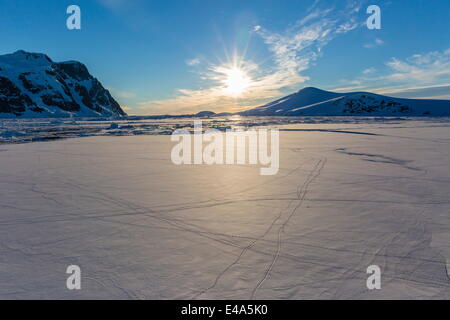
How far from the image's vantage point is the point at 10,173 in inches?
274

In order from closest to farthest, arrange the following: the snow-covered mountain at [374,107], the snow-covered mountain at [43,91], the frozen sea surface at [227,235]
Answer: the frozen sea surface at [227,235]
the snow-covered mountain at [374,107]
the snow-covered mountain at [43,91]

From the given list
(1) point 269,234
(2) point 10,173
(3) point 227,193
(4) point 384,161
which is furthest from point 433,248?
(2) point 10,173

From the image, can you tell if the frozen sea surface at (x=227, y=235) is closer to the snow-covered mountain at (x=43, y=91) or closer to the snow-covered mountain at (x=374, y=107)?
the snow-covered mountain at (x=374, y=107)

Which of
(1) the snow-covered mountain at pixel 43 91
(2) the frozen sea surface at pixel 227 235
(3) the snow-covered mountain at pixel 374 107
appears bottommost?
(2) the frozen sea surface at pixel 227 235

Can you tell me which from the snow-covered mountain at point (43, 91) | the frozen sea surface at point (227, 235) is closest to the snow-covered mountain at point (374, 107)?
the frozen sea surface at point (227, 235)

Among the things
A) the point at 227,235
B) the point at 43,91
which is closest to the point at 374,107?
the point at 227,235

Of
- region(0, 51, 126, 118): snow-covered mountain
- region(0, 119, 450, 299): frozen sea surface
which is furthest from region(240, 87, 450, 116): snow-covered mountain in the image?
region(0, 51, 126, 118): snow-covered mountain

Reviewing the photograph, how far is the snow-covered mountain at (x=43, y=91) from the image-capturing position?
378ft

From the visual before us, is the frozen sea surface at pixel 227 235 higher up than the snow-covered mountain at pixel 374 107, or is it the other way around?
the snow-covered mountain at pixel 374 107

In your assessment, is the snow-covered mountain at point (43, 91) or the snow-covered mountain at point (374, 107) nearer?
the snow-covered mountain at point (374, 107)

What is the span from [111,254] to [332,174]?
19.1 feet

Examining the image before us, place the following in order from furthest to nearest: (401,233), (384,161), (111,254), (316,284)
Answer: (384,161), (401,233), (111,254), (316,284)

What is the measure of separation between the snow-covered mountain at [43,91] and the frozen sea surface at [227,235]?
12215 centimetres
